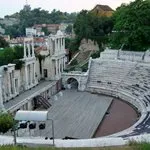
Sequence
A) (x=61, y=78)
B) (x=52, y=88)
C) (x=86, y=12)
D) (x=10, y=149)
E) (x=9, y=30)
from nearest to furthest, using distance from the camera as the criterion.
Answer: (x=10, y=149), (x=52, y=88), (x=61, y=78), (x=86, y=12), (x=9, y=30)

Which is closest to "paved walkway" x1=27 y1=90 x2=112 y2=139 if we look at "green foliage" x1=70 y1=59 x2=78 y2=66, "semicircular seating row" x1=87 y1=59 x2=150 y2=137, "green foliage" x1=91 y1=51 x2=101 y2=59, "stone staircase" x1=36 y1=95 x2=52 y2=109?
"stone staircase" x1=36 y1=95 x2=52 y2=109

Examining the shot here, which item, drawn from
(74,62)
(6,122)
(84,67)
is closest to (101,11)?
(74,62)

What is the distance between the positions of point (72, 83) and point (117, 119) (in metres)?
13.6

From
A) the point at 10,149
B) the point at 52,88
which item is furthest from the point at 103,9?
the point at 10,149

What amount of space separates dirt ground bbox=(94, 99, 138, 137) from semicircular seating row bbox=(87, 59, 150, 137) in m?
0.91

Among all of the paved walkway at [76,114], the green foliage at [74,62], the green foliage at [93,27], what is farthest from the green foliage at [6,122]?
the green foliage at [93,27]

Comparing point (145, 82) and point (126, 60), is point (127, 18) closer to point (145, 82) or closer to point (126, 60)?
point (126, 60)

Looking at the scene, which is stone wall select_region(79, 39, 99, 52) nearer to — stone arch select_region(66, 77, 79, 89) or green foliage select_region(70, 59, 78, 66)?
green foliage select_region(70, 59, 78, 66)

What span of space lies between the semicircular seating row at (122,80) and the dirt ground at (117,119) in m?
0.91

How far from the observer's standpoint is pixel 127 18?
39438mm

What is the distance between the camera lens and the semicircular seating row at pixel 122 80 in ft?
107

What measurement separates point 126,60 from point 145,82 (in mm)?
6192

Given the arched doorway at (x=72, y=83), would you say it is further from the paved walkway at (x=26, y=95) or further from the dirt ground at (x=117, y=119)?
the dirt ground at (x=117, y=119)

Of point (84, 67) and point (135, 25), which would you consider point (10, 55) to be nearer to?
point (84, 67)
